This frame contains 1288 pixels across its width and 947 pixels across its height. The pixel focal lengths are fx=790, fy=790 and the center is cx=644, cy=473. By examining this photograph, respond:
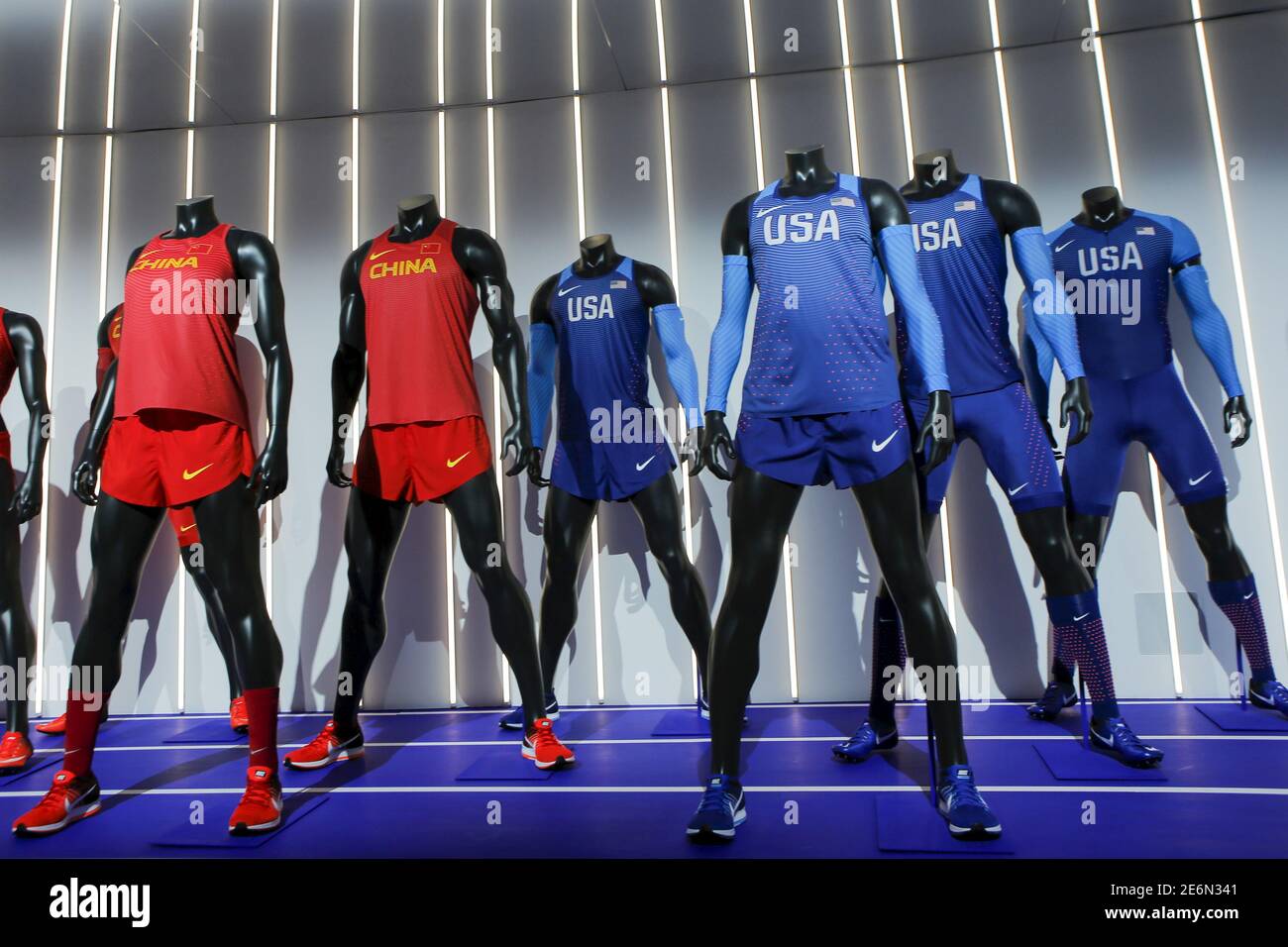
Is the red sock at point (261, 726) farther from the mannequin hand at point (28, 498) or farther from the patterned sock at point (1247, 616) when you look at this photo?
the patterned sock at point (1247, 616)

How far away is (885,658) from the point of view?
273 cm

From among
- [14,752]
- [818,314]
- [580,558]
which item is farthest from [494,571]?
[14,752]

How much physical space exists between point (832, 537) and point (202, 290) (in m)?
2.77

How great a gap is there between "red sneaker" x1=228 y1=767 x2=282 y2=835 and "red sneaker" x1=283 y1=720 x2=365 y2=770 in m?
0.54

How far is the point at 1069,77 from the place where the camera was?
3.87m

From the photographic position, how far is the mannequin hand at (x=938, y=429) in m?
1.99

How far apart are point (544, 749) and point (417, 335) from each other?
1.49m

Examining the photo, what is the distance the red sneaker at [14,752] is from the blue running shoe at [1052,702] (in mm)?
3908

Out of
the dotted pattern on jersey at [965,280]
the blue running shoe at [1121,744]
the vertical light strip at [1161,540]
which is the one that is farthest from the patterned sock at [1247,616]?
the dotted pattern on jersey at [965,280]

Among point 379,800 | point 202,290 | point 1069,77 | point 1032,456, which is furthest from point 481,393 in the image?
point 1069,77

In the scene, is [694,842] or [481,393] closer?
[694,842]

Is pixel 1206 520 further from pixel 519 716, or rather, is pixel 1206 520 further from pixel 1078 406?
pixel 519 716

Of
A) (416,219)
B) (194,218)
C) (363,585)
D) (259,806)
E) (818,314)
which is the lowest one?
(259,806)
